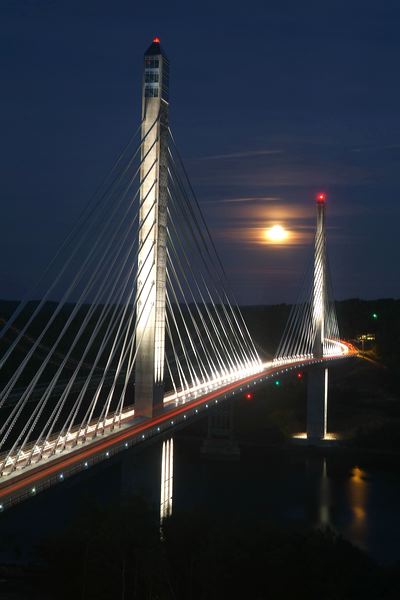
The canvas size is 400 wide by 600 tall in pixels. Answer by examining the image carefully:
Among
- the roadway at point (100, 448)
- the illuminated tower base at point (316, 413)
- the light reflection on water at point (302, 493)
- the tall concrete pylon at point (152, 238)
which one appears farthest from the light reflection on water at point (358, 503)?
the tall concrete pylon at point (152, 238)

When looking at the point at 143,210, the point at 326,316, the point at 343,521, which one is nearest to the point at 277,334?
the point at 326,316

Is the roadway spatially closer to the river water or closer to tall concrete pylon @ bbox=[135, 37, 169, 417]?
the river water

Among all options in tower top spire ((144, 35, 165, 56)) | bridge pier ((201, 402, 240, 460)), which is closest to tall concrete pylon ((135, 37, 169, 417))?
tower top spire ((144, 35, 165, 56))

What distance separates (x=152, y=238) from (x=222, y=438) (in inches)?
728

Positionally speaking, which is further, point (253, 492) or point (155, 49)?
point (253, 492)

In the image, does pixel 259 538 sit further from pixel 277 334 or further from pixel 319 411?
pixel 277 334

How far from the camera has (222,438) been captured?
1326 inches

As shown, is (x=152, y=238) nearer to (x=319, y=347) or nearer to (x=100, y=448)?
(x=100, y=448)

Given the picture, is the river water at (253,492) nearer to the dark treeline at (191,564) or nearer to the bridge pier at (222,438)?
the bridge pier at (222,438)

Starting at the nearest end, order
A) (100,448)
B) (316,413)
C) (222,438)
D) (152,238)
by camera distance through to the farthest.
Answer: (100,448) → (152,238) → (222,438) → (316,413)

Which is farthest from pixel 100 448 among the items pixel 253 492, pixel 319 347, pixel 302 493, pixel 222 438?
pixel 319 347

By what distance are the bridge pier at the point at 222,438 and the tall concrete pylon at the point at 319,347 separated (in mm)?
3874

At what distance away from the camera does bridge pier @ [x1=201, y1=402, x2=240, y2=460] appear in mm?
32906

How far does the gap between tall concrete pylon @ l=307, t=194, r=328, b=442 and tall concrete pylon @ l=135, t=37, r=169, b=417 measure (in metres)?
19.7
